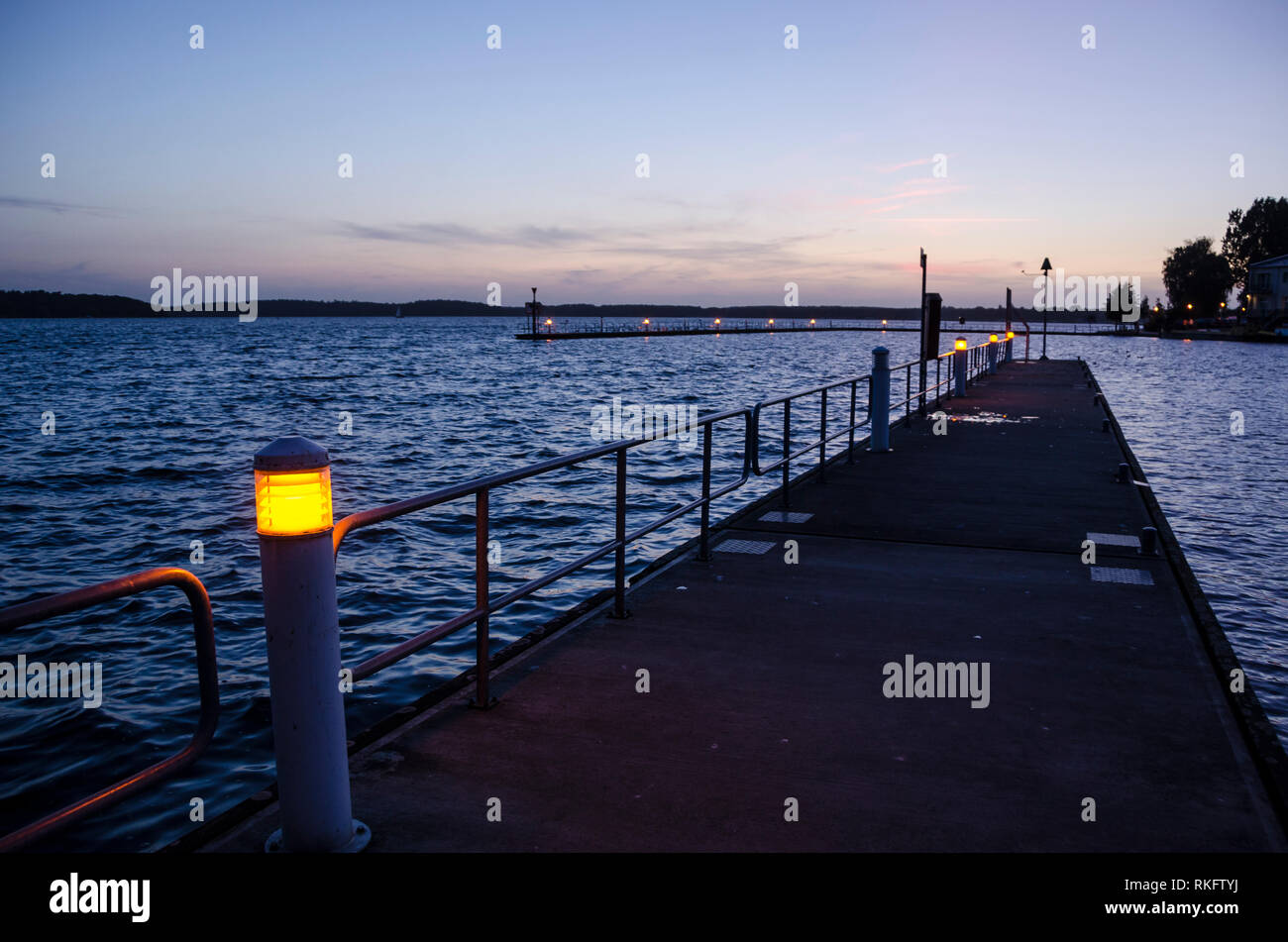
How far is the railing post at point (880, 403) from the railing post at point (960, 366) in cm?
938

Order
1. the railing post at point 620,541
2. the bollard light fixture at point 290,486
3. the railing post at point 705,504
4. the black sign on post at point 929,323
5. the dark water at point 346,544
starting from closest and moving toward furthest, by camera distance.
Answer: the bollard light fixture at point 290,486 → the railing post at point 620,541 → the railing post at point 705,504 → the dark water at point 346,544 → the black sign on post at point 929,323

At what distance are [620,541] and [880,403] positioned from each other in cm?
879

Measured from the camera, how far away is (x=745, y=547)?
7.88 metres

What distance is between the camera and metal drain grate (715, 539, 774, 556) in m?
7.71

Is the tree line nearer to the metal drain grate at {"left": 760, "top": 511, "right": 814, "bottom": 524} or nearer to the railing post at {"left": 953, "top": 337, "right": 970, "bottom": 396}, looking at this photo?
the railing post at {"left": 953, "top": 337, "right": 970, "bottom": 396}

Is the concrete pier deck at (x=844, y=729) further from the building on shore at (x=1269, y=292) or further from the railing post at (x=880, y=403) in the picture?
the building on shore at (x=1269, y=292)

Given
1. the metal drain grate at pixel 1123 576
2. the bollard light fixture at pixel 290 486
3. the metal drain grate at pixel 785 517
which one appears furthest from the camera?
the metal drain grate at pixel 785 517

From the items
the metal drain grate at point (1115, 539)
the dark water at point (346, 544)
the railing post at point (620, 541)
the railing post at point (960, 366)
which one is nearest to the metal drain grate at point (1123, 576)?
the metal drain grate at point (1115, 539)

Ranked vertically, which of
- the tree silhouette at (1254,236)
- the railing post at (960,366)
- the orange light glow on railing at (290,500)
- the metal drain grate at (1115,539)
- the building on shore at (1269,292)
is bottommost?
the metal drain grate at (1115,539)

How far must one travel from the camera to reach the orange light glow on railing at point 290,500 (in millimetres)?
2777

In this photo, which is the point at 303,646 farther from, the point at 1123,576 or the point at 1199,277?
the point at 1199,277

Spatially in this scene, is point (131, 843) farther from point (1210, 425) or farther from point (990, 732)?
point (1210, 425)

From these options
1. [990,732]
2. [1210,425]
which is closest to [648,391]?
[1210,425]

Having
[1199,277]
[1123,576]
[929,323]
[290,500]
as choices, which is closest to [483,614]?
[290,500]
